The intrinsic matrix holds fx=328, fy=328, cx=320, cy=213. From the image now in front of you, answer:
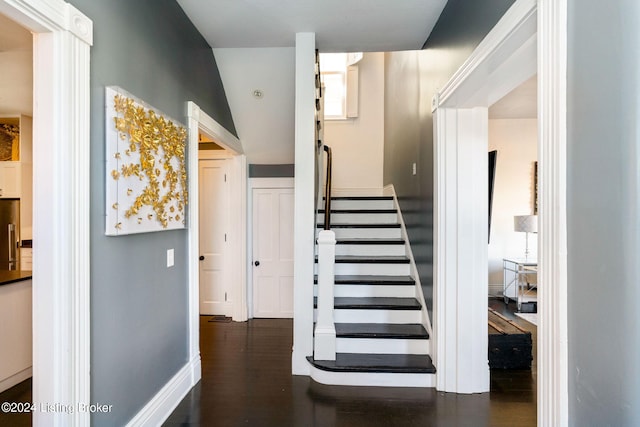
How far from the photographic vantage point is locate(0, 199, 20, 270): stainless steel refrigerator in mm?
4105

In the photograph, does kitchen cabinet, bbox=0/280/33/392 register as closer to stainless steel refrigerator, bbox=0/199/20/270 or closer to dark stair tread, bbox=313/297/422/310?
stainless steel refrigerator, bbox=0/199/20/270

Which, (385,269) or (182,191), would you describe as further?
(385,269)

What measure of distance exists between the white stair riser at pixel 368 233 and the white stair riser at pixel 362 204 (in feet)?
1.86

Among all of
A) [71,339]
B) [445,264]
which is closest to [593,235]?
[445,264]

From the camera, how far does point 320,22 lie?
258 centimetres

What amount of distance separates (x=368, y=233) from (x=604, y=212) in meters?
3.06

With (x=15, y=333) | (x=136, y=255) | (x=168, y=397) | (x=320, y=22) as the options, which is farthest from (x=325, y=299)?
(x=15, y=333)

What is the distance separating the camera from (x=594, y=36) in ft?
3.08

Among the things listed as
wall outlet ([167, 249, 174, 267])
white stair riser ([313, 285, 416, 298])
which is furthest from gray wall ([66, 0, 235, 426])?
white stair riser ([313, 285, 416, 298])

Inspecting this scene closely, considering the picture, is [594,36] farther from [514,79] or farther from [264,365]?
[264,365]

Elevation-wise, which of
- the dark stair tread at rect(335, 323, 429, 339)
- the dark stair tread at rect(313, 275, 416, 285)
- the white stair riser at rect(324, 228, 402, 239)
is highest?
the white stair riser at rect(324, 228, 402, 239)

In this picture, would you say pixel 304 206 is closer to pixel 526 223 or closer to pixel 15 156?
pixel 526 223

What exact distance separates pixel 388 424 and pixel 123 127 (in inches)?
92.8

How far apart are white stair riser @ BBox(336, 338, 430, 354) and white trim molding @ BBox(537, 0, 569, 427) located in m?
1.62
